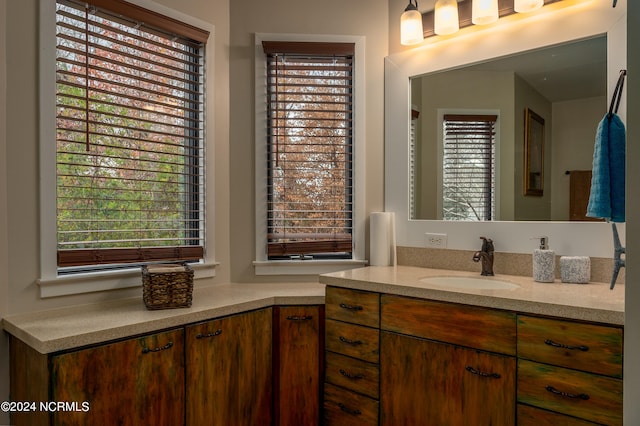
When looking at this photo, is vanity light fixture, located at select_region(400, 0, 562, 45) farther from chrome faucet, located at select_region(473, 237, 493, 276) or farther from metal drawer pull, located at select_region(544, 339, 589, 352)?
metal drawer pull, located at select_region(544, 339, 589, 352)

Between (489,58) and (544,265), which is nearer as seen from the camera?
(544,265)

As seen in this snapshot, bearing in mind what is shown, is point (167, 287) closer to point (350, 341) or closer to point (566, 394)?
point (350, 341)

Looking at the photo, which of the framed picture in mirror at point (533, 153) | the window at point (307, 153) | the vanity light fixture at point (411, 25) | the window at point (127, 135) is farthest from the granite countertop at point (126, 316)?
the vanity light fixture at point (411, 25)

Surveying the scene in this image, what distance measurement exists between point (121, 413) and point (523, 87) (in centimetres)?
233

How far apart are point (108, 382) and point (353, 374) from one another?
1.06m

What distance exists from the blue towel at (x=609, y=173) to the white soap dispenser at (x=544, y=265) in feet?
0.92

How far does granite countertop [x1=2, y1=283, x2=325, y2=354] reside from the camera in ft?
5.09

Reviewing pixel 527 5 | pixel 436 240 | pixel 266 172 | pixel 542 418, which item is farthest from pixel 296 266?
pixel 527 5

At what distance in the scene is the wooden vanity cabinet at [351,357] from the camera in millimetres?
2004

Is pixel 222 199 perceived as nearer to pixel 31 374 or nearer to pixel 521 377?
pixel 31 374

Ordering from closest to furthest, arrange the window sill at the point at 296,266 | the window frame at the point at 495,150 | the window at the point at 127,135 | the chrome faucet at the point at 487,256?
the window at the point at 127,135 → the chrome faucet at the point at 487,256 → the window frame at the point at 495,150 → the window sill at the point at 296,266

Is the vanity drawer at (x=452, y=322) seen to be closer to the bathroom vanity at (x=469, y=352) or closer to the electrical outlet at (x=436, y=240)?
the bathroom vanity at (x=469, y=352)

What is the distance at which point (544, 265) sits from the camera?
1.97 m

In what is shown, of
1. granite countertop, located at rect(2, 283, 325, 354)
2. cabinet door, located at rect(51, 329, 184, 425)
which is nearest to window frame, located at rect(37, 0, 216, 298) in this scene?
granite countertop, located at rect(2, 283, 325, 354)
